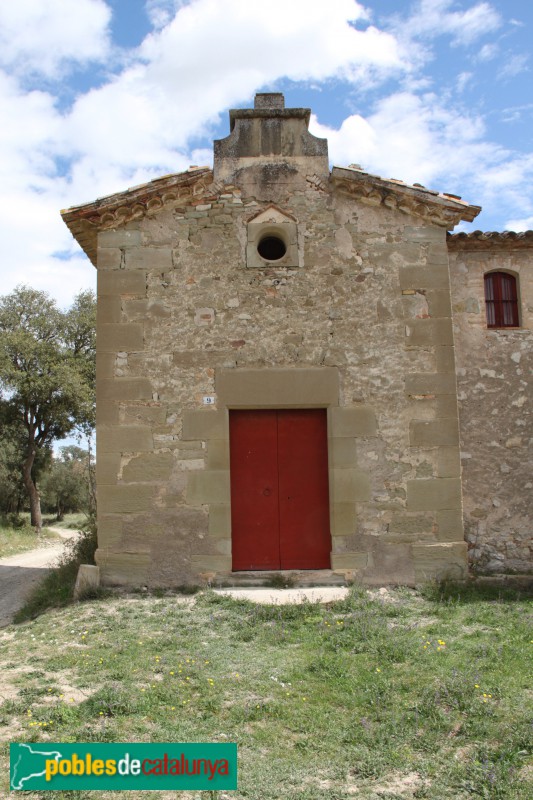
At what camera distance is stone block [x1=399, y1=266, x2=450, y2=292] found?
8.82 meters

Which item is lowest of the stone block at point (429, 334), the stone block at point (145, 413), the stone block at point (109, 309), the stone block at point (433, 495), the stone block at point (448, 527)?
the stone block at point (448, 527)

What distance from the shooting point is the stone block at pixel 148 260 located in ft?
28.7

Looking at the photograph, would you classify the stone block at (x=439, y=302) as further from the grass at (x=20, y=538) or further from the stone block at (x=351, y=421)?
the grass at (x=20, y=538)

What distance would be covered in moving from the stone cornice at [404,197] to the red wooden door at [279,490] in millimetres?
2887

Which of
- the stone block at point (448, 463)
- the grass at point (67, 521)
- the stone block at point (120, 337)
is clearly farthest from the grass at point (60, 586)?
the grass at point (67, 521)

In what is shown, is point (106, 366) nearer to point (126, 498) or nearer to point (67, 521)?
point (126, 498)

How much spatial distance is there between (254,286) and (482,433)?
149 inches

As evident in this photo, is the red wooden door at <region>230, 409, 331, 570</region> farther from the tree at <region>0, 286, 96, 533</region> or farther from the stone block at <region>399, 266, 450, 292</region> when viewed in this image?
the tree at <region>0, 286, 96, 533</region>

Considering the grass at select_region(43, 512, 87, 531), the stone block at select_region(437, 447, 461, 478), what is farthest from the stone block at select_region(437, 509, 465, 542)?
the grass at select_region(43, 512, 87, 531)

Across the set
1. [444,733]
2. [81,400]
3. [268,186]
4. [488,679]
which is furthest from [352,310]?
[81,400]

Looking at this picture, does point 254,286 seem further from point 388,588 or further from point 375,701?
point 375,701

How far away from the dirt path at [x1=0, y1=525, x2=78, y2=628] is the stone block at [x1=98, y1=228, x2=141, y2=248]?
15.7ft

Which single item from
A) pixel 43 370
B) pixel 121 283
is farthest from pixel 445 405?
pixel 43 370

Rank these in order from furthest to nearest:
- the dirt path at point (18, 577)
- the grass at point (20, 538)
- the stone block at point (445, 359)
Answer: the grass at point (20, 538)
the dirt path at point (18, 577)
the stone block at point (445, 359)
